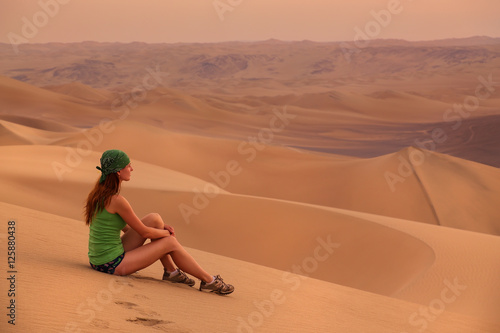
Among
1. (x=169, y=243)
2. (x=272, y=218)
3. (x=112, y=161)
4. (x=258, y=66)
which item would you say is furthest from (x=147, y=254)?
(x=258, y=66)

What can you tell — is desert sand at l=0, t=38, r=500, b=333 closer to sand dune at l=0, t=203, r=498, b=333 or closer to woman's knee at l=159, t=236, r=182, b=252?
Result: sand dune at l=0, t=203, r=498, b=333

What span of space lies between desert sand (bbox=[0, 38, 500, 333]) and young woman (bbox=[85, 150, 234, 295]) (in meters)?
0.15

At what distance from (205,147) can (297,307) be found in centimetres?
2178

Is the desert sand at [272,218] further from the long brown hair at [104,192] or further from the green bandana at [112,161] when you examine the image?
the green bandana at [112,161]

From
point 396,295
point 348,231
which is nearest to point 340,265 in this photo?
point 348,231

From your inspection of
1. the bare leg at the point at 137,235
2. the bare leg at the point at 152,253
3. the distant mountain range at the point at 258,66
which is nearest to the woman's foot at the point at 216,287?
the bare leg at the point at 152,253

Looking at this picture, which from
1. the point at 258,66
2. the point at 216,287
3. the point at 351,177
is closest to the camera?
the point at 216,287

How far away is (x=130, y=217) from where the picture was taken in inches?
186

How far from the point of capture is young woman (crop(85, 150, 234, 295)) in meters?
4.70

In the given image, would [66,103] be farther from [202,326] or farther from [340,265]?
[202,326]

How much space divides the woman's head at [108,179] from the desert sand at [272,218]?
1.87ft

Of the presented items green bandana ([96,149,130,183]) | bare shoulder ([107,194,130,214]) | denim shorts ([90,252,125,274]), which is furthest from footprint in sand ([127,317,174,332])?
Answer: green bandana ([96,149,130,183])

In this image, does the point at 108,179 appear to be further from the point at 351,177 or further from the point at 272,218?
the point at 351,177

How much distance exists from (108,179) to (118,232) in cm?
47
